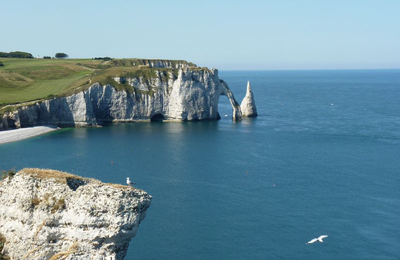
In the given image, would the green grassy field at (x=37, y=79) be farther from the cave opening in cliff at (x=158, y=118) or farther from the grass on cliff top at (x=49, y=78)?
the cave opening in cliff at (x=158, y=118)

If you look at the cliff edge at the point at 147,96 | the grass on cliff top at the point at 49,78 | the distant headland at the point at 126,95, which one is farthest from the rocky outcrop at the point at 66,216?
the cliff edge at the point at 147,96

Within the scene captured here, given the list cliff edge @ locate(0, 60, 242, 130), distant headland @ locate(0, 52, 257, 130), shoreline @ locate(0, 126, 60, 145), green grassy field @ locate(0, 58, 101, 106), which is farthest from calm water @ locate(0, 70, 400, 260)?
green grassy field @ locate(0, 58, 101, 106)

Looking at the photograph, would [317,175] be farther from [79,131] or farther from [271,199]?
[79,131]

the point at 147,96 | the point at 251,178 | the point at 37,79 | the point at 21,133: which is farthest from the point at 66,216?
the point at 37,79

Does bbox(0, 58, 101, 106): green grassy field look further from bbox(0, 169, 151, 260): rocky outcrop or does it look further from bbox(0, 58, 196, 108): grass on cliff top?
bbox(0, 169, 151, 260): rocky outcrop

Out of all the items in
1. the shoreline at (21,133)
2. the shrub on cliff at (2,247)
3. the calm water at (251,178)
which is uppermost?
the shrub on cliff at (2,247)

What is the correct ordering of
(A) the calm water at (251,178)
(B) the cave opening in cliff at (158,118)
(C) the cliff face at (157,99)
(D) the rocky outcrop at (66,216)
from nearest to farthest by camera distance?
(D) the rocky outcrop at (66,216) < (A) the calm water at (251,178) < (C) the cliff face at (157,99) < (B) the cave opening in cliff at (158,118)
